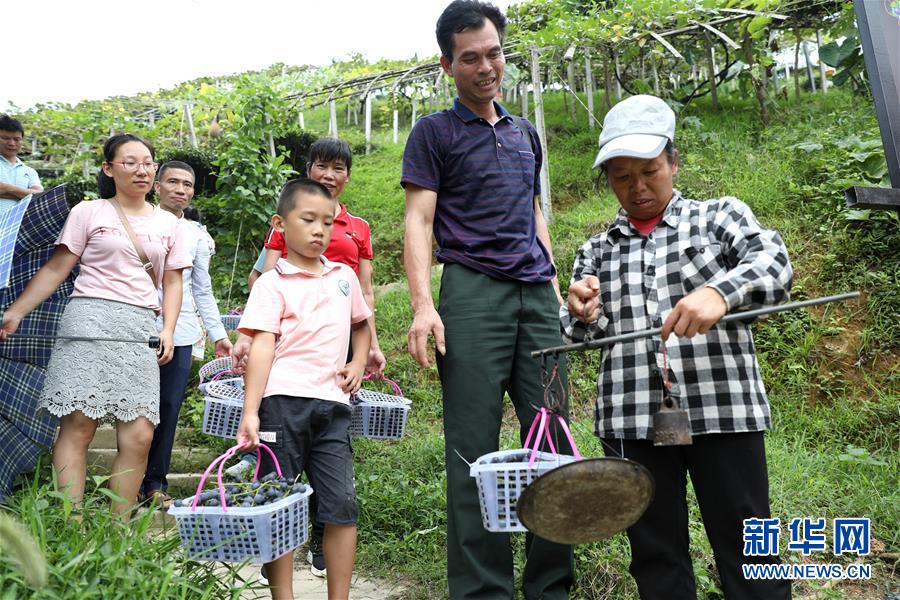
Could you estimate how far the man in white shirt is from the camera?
4.41 metres

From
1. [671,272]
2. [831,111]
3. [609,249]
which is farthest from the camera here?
[831,111]

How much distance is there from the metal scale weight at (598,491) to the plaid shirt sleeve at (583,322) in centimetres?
40

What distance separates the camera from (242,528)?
235 cm

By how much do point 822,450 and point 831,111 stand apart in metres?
4.47

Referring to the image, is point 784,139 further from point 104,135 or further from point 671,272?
point 104,135

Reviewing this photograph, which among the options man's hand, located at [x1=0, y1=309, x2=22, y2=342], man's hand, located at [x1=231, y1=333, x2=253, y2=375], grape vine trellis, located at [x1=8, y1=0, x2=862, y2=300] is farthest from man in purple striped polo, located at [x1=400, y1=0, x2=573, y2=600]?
grape vine trellis, located at [x1=8, y1=0, x2=862, y2=300]

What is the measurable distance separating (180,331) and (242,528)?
8.08 feet

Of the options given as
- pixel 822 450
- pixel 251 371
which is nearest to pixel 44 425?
A: pixel 251 371

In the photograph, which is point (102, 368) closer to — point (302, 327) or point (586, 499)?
point (302, 327)

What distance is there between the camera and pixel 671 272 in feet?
7.80

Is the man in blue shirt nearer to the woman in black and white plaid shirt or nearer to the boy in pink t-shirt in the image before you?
the boy in pink t-shirt

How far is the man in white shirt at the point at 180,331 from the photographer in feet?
14.5

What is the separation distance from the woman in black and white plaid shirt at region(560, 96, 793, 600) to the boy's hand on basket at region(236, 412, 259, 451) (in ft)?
3.87

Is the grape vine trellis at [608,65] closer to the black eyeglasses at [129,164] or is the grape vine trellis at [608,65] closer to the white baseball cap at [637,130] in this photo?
the white baseball cap at [637,130]
